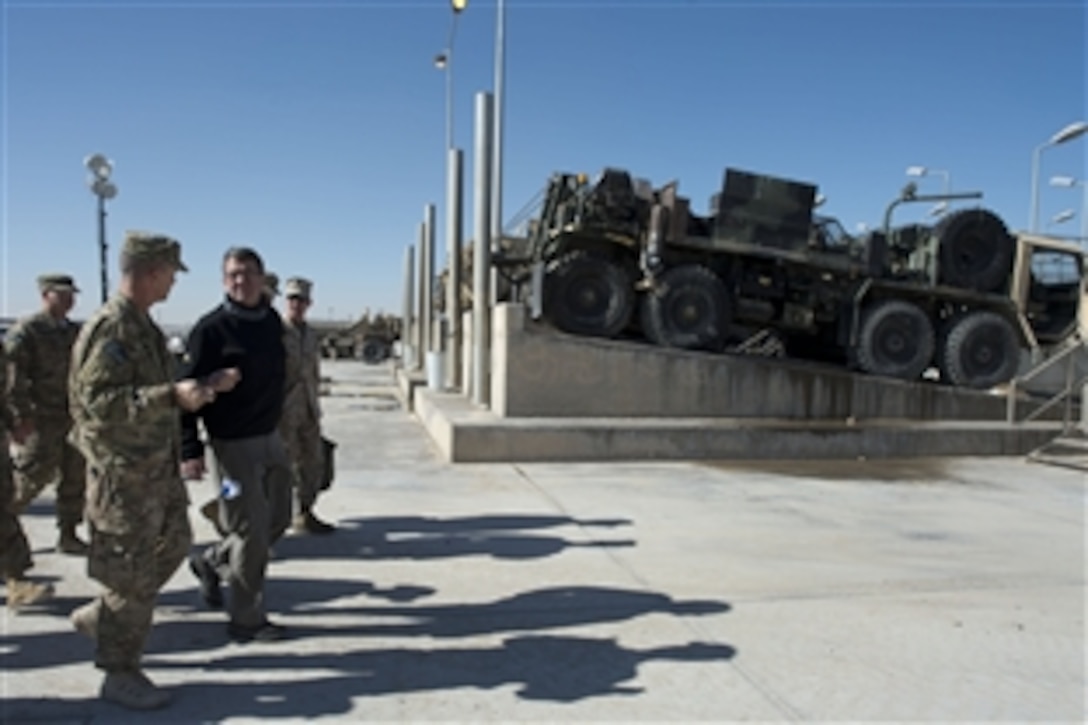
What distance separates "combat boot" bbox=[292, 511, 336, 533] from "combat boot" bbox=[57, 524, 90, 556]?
1.26 metres

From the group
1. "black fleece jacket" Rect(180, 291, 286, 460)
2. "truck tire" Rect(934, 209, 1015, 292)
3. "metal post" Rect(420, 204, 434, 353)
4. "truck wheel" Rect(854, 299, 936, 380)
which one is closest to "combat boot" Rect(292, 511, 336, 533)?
"black fleece jacket" Rect(180, 291, 286, 460)

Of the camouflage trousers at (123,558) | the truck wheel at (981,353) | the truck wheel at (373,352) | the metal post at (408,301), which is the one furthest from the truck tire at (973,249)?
the truck wheel at (373,352)

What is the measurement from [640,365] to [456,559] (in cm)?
513

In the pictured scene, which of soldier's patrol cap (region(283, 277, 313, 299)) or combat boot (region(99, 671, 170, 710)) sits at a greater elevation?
soldier's patrol cap (region(283, 277, 313, 299))

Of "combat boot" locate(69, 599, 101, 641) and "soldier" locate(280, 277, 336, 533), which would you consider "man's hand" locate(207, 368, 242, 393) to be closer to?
"combat boot" locate(69, 599, 101, 641)

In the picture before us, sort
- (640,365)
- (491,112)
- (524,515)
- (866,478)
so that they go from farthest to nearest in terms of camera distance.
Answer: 1. (491,112)
2. (640,365)
3. (866,478)
4. (524,515)

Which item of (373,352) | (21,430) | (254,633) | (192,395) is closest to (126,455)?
(192,395)

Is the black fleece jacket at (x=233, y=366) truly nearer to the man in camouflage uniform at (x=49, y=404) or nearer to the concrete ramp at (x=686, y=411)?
the man in camouflage uniform at (x=49, y=404)

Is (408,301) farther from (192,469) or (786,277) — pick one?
(192,469)

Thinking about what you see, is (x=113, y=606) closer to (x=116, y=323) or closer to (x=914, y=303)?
(x=116, y=323)

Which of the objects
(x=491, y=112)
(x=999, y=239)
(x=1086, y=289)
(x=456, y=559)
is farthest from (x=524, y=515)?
(x=1086, y=289)

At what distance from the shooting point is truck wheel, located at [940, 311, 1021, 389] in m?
11.4

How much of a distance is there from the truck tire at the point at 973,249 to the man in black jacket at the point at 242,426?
35.3 feet

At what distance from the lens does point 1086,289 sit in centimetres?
1195
